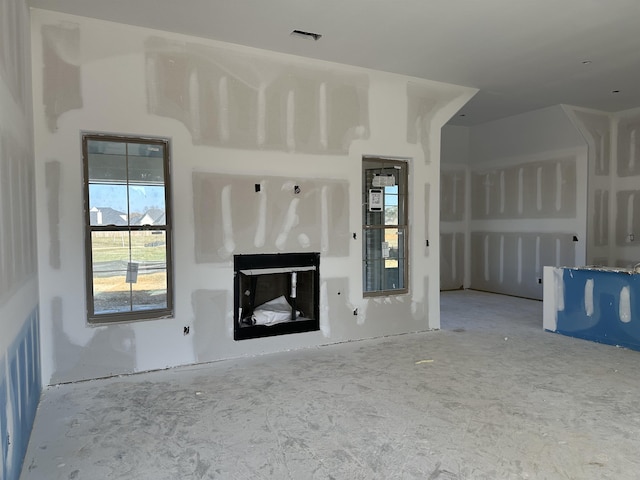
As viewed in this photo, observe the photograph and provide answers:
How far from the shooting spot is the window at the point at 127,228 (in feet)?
12.6

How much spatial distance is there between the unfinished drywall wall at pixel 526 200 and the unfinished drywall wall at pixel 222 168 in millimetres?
2817

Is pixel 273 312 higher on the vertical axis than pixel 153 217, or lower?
lower

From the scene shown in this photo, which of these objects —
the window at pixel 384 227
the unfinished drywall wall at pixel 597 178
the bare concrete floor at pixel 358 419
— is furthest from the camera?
the unfinished drywall wall at pixel 597 178

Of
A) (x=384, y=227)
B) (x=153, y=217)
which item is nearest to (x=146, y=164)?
(x=153, y=217)

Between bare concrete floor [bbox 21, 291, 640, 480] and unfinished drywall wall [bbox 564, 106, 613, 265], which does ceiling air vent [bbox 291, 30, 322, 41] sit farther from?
unfinished drywall wall [bbox 564, 106, 613, 265]

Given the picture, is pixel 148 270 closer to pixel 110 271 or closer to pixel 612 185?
pixel 110 271

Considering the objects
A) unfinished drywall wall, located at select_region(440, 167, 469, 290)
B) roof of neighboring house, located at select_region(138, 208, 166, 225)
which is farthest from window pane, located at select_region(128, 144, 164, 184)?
unfinished drywall wall, located at select_region(440, 167, 469, 290)

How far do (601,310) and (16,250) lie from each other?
5506 millimetres

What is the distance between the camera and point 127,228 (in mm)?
3973

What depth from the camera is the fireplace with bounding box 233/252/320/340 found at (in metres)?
4.45

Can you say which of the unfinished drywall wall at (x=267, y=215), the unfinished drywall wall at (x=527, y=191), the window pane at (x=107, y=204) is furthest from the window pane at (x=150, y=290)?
the unfinished drywall wall at (x=527, y=191)

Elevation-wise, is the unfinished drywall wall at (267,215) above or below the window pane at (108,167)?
below

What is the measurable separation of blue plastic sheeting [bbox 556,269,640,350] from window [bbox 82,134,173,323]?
4562mm

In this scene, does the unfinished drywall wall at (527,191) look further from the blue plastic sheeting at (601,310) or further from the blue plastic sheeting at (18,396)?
the blue plastic sheeting at (18,396)
